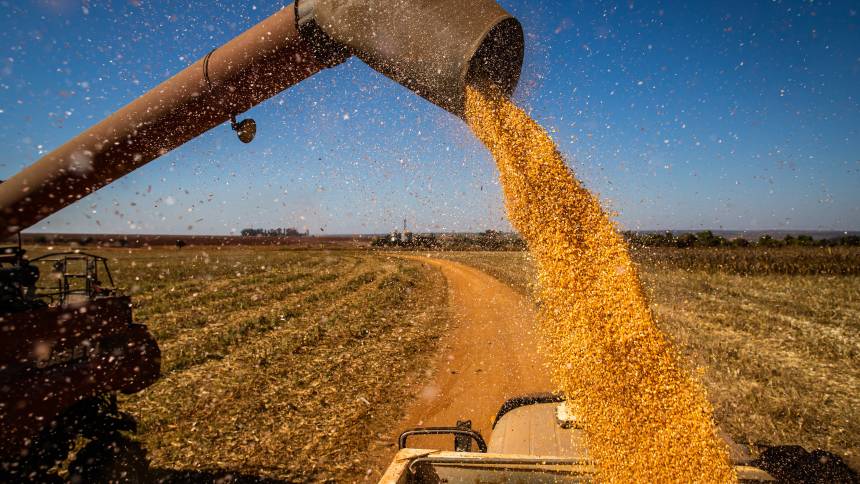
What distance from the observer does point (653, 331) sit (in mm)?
2758

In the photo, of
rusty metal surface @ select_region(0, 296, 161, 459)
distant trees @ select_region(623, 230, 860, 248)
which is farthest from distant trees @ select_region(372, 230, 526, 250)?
distant trees @ select_region(623, 230, 860, 248)

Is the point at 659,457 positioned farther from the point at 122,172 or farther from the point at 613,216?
the point at 122,172

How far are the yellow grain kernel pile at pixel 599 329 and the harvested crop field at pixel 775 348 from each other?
0.36 m

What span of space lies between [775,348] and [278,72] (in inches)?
393

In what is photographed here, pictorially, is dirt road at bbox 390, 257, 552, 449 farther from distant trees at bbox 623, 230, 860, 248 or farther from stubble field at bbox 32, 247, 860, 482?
distant trees at bbox 623, 230, 860, 248

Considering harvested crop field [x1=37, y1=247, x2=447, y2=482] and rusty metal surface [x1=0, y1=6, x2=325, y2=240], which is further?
harvested crop field [x1=37, y1=247, x2=447, y2=482]

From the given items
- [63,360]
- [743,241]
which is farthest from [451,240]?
[743,241]

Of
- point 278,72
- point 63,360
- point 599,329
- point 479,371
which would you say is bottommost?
point 479,371

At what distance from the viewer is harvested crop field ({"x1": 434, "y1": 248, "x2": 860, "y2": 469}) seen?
5.10 metres

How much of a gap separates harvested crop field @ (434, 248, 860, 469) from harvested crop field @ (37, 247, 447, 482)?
10.9 feet

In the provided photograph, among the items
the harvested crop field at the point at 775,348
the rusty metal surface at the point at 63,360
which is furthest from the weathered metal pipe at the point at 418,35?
the rusty metal surface at the point at 63,360

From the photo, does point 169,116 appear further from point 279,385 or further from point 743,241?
point 743,241

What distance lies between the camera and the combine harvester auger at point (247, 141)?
7.46 feet

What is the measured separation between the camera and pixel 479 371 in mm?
8062
